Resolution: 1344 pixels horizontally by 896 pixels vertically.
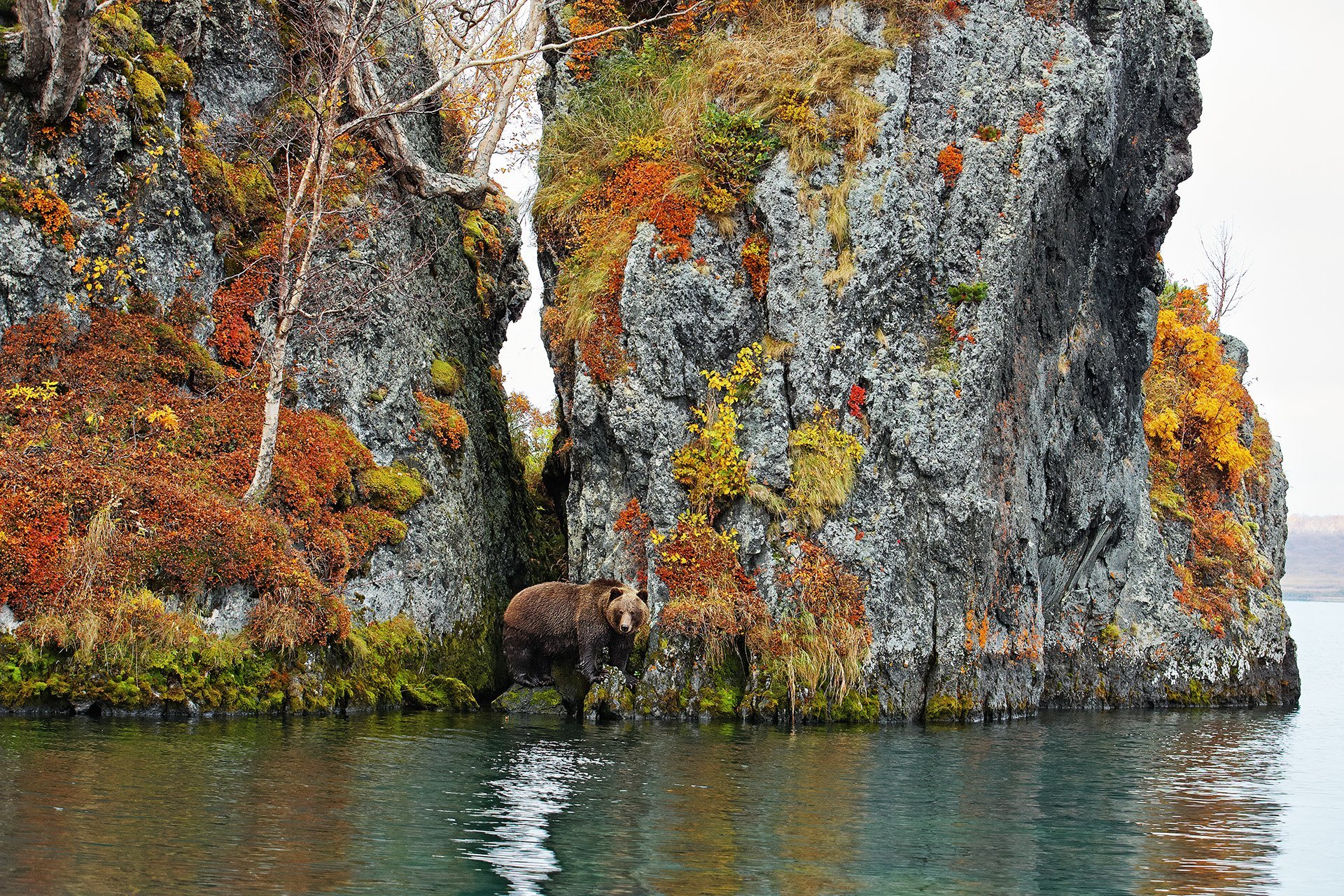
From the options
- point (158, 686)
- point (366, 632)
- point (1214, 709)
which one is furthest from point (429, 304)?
point (1214, 709)

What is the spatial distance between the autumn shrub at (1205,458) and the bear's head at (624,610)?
14723 mm

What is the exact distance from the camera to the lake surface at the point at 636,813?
302 inches

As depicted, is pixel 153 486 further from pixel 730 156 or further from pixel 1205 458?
pixel 1205 458

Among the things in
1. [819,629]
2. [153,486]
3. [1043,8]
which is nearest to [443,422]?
[153,486]

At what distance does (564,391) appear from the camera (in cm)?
2162

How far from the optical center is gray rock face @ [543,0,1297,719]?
19.1 meters

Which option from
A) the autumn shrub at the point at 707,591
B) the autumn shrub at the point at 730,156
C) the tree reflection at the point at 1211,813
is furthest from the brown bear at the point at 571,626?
the tree reflection at the point at 1211,813

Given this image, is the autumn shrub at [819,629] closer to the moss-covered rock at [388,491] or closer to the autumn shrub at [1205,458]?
the moss-covered rock at [388,491]

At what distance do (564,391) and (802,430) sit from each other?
4.99 metres

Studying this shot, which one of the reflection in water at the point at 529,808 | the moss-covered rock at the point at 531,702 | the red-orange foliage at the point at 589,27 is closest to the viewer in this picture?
the reflection in water at the point at 529,808

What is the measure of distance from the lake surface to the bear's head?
6.04ft

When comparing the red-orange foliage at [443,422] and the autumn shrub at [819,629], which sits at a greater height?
the red-orange foliage at [443,422]

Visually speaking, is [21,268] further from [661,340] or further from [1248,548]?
[1248,548]

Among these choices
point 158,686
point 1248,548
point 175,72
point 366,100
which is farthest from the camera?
point 1248,548
